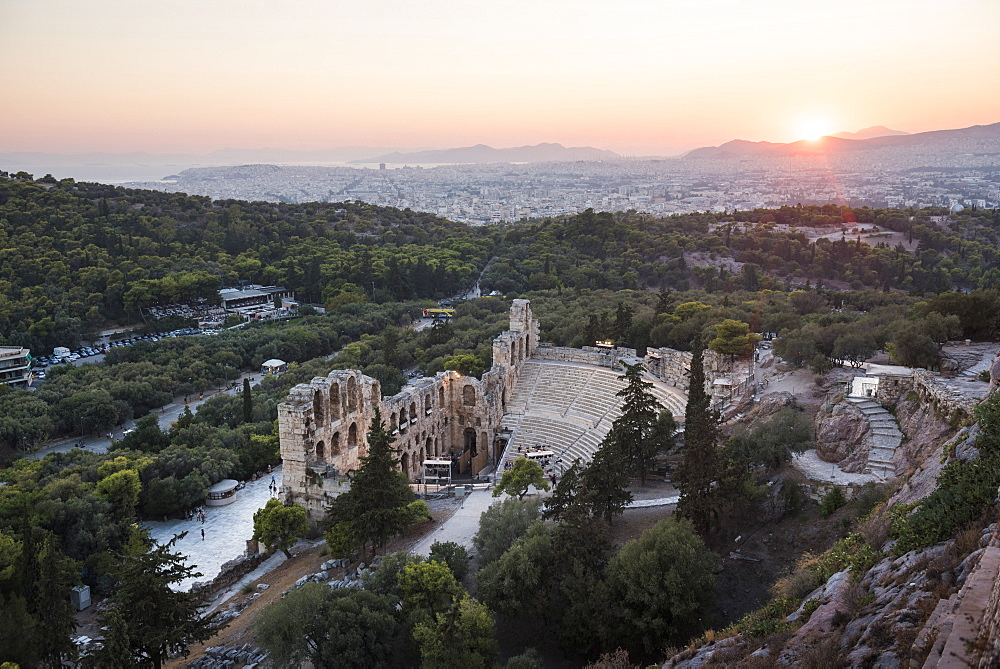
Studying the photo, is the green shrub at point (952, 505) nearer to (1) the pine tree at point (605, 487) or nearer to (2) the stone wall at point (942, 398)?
(2) the stone wall at point (942, 398)

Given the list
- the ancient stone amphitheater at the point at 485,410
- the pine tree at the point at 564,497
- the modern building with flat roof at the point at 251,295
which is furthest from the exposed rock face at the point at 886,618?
the modern building with flat roof at the point at 251,295

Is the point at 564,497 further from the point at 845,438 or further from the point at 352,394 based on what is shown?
the point at 352,394

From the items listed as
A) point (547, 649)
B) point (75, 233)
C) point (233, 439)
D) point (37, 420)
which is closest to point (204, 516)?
point (233, 439)

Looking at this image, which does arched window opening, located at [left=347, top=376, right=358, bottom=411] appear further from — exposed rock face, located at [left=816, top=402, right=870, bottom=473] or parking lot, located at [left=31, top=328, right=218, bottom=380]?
parking lot, located at [left=31, top=328, right=218, bottom=380]

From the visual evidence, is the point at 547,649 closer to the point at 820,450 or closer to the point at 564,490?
the point at 564,490

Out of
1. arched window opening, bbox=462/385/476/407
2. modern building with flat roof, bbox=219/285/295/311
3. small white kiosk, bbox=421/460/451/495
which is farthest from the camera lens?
modern building with flat roof, bbox=219/285/295/311

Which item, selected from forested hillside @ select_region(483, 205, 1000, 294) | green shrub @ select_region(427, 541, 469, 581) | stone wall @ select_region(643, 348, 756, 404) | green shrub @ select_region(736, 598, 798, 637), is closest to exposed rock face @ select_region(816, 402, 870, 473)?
stone wall @ select_region(643, 348, 756, 404)
